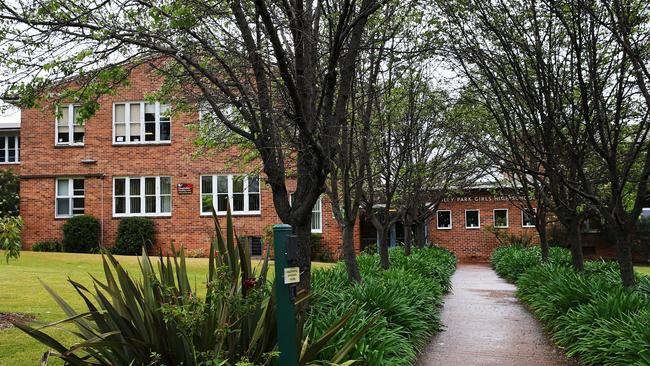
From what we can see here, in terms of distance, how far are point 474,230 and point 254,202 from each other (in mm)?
12128

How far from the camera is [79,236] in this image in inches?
1009

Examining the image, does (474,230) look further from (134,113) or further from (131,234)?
(134,113)

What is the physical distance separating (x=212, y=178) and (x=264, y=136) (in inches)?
783

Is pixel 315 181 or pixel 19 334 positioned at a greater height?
pixel 315 181

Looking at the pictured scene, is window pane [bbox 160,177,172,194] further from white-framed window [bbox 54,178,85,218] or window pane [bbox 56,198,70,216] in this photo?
window pane [bbox 56,198,70,216]

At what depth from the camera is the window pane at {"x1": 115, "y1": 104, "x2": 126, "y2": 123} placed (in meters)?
26.6

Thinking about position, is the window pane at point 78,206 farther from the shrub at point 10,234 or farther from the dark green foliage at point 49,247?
the shrub at point 10,234

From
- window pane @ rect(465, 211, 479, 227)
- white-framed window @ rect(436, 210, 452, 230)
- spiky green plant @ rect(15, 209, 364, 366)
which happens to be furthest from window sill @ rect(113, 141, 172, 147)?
spiky green plant @ rect(15, 209, 364, 366)

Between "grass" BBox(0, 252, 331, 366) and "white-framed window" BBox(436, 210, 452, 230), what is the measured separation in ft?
50.8

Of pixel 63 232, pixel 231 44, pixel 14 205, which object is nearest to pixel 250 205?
pixel 63 232

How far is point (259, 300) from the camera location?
498cm

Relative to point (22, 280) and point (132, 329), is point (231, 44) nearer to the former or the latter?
point (132, 329)

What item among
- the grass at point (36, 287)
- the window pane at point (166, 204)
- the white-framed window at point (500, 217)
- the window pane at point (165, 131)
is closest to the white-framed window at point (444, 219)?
the white-framed window at point (500, 217)

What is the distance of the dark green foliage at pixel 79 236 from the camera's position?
25578mm
